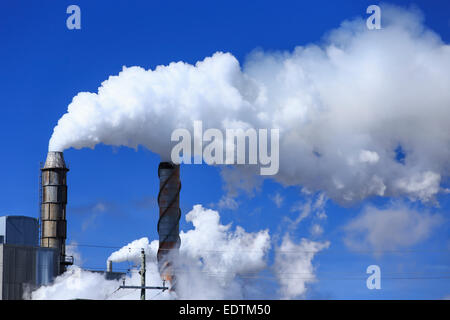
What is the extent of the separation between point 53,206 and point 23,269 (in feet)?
27.2

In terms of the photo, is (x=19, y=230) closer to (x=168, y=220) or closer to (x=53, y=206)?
(x=53, y=206)

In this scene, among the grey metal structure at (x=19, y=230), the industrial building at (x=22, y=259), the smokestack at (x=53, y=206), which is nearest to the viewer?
the industrial building at (x=22, y=259)

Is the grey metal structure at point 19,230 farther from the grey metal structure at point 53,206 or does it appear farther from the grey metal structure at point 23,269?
the grey metal structure at point 23,269

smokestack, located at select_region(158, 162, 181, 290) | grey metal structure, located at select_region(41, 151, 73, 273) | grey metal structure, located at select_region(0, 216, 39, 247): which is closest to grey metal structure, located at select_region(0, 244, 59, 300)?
grey metal structure, located at select_region(41, 151, 73, 273)

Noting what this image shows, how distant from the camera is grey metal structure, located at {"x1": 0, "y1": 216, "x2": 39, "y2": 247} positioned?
6228 centimetres

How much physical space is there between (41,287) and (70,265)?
21.3 feet

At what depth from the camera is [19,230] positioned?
209 feet

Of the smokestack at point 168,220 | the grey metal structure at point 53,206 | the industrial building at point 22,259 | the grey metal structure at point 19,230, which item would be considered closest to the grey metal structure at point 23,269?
the industrial building at point 22,259

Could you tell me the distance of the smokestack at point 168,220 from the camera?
2613 inches

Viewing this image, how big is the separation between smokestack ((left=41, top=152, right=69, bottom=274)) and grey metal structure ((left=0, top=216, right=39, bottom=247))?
0.80 metres

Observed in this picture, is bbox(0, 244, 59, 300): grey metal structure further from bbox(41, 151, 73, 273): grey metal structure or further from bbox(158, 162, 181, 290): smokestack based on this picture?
bbox(158, 162, 181, 290): smokestack

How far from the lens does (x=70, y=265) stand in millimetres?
66562

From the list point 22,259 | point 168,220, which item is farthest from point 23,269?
point 168,220
